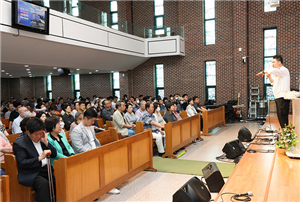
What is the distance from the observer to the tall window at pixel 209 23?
1369 cm

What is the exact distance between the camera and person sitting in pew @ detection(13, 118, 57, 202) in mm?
3127

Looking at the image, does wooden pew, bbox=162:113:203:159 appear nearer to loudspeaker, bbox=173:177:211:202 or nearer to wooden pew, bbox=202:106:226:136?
wooden pew, bbox=202:106:226:136

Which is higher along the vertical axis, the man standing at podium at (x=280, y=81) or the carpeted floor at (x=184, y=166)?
the man standing at podium at (x=280, y=81)

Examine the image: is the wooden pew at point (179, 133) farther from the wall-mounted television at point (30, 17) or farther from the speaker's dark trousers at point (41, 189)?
the wall-mounted television at point (30, 17)

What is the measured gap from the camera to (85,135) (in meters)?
4.20

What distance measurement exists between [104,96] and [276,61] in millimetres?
13408

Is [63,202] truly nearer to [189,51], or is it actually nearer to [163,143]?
[163,143]

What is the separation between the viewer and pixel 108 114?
26.2 feet

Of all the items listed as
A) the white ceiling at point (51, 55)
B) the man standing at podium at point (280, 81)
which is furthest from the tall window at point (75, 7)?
the man standing at podium at point (280, 81)

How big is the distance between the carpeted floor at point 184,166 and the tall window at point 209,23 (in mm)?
9399

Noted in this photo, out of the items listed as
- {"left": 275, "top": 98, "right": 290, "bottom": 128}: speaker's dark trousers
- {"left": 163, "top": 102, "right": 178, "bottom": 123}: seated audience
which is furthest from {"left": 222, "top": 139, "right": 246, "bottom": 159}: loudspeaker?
{"left": 163, "top": 102, "right": 178, "bottom": 123}: seated audience

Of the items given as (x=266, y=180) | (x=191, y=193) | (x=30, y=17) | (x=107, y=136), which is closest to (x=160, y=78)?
(x=30, y=17)

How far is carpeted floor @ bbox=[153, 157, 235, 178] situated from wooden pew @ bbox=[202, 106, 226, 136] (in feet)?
11.2

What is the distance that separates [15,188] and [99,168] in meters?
1.05
